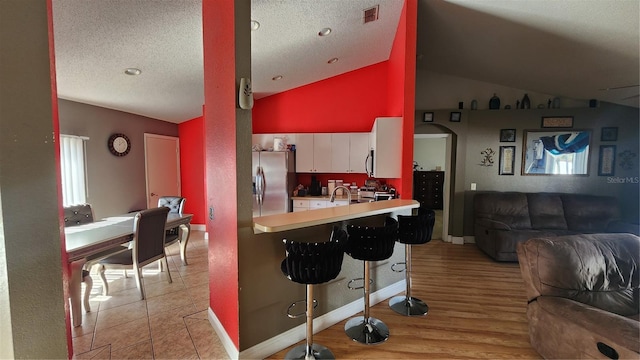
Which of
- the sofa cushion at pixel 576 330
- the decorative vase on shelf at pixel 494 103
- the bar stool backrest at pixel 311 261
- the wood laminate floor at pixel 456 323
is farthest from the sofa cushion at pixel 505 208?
the bar stool backrest at pixel 311 261

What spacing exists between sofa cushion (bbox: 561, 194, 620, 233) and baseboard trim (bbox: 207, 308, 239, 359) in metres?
5.20

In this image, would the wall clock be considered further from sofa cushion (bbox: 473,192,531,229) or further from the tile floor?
sofa cushion (bbox: 473,192,531,229)

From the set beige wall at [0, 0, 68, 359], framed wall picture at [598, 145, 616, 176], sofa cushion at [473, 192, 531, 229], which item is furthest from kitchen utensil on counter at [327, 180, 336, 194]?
framed wall picture at [598, 145, 616, 176]

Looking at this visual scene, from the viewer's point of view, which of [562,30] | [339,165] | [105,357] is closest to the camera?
[105,357]

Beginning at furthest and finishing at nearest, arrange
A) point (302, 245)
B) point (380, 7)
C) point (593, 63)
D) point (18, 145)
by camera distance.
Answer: point (593, 63)
point (380, 7)
point (302, 245)
point (18, 145)

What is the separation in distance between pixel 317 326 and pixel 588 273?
214 cm

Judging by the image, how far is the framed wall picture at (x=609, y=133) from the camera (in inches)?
173

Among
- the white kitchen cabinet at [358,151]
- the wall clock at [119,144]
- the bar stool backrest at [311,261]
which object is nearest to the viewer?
the bar stool backrest at [311,261]

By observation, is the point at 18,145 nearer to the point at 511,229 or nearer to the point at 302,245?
the point at 302,245

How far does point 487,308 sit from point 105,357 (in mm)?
3497

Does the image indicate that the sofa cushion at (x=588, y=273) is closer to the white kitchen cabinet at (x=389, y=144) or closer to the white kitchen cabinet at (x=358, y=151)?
the white kitchen cabinet at (x=389, y=144)

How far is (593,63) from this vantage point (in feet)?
11.1

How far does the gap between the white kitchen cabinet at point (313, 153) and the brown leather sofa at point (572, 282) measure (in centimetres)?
339

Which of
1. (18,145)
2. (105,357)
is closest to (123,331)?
(105,357)
